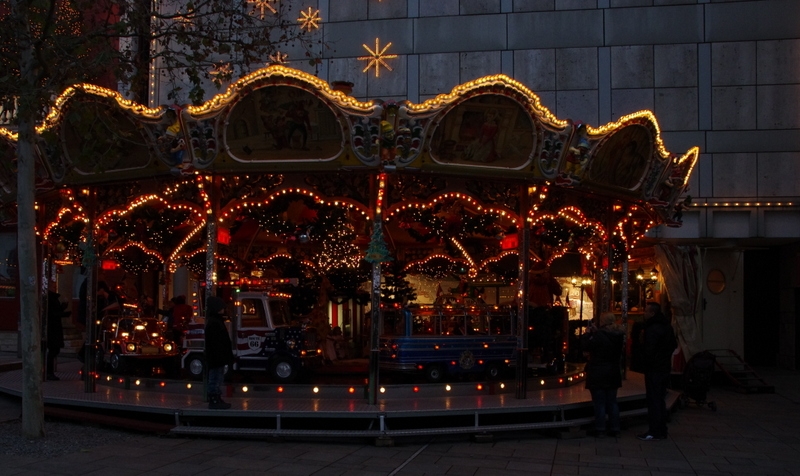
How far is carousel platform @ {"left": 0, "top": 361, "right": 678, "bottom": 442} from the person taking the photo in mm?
11156

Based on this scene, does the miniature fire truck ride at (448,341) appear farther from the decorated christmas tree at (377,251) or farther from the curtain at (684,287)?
the curtain at (684,287)

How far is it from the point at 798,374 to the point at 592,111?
30.7ft

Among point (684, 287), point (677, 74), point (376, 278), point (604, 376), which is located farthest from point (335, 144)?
point (677, 74)

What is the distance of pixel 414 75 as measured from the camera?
77.7 ft

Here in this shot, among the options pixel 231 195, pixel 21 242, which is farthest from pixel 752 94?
pixel 21 242

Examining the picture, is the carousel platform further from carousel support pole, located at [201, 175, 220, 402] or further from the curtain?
the curtain

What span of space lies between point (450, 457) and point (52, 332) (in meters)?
9.28

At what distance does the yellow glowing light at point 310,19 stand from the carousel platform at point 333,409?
13.4m

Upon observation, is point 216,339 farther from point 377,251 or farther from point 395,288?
point 395,288

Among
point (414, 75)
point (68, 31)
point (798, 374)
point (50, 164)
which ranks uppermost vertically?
point (414, 75)

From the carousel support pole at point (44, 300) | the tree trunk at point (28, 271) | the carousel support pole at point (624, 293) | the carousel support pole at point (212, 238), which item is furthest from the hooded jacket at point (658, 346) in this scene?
the carousel support pole at point (44, 300)

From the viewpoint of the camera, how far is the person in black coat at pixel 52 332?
50.6 feet

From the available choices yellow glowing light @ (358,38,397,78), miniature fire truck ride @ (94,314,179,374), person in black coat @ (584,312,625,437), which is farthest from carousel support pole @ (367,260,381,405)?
yellow glowing light @ (358,38,397,78)

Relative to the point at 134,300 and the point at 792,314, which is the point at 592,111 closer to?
the point at 792,314
